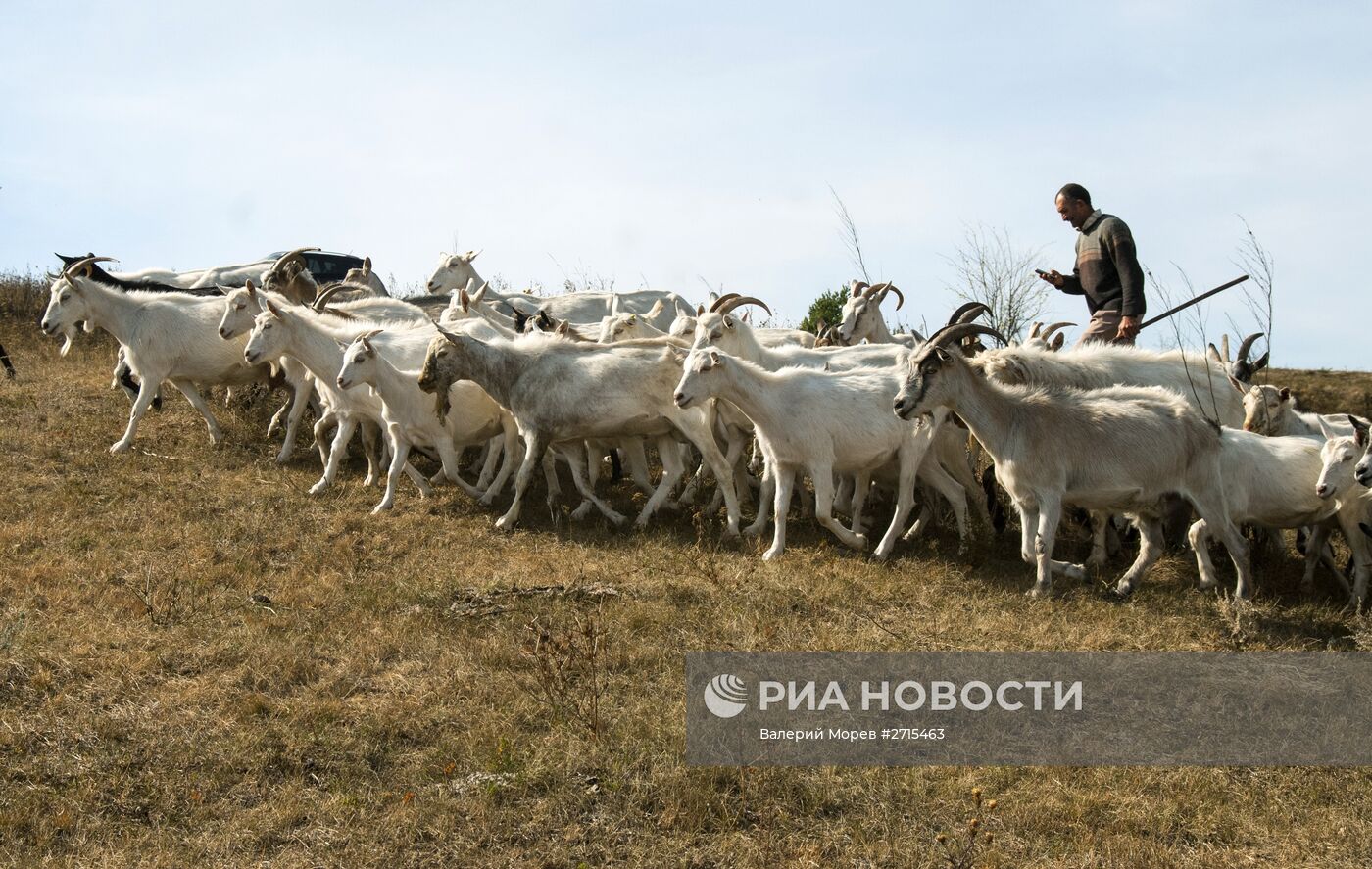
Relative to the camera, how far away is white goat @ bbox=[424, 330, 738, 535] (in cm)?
1127

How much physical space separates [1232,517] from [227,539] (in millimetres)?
7467

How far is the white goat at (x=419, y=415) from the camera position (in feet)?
39.0

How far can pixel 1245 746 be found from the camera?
6.89 metres

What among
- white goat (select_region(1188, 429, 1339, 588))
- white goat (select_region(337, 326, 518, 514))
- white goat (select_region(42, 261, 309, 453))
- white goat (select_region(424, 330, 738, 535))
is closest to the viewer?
white goat (select_region(1188, 429, 1339, 588))

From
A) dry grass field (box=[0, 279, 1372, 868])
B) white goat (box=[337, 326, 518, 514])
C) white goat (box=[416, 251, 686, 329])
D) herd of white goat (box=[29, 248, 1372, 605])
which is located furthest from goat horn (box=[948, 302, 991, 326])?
white goat (box=[416, 251, 686, 329])

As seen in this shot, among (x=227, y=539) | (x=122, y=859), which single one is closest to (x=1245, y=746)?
(x=122, y=859)

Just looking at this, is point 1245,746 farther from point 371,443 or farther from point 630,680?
point 371,443

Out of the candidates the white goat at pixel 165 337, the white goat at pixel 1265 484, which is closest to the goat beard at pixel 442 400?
the white goat at pixel 165 337

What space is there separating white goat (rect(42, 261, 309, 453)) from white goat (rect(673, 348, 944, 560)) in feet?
18.2

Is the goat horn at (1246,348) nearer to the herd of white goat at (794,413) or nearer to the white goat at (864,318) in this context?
the herd of white goat at (794,413)

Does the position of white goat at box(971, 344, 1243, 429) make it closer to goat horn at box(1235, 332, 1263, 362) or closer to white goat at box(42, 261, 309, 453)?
goat horn at box(1235, 332, 1263, 362)

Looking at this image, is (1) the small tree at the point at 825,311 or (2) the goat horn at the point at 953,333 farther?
(1) the small tree at the point at 825,311

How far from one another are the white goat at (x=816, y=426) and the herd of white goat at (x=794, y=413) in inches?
0.6

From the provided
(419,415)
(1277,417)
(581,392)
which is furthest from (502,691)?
(1277,417)
